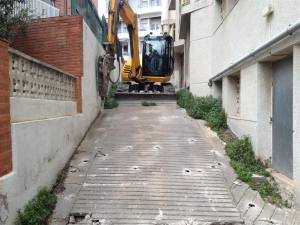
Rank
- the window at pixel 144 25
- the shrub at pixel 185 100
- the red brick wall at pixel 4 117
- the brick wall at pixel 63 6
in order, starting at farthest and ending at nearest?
the window at pixel 144 25
the shrub at pixel 185 100
the brick wall at pixel 63 6
the red brick wall at pixel 4 117

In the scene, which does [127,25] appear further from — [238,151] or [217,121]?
[238,151]

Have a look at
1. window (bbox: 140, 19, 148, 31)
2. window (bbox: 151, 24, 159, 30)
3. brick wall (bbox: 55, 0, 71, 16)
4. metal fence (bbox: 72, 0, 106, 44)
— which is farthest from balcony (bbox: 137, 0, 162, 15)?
brick wall (bbox: 55, 0, 71, 16)

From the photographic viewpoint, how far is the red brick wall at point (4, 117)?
283 centimetres

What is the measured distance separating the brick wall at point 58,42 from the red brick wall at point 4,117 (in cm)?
288

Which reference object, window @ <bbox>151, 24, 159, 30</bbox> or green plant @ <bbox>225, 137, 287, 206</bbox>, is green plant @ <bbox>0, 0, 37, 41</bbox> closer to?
green plant @ <bbox>225, 137, 287, 206</bbox>

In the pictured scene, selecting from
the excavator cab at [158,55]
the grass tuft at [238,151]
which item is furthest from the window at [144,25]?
the grass tuft at [238,151]

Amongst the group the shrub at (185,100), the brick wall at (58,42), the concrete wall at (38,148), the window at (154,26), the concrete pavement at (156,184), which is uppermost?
the window at (154,26)

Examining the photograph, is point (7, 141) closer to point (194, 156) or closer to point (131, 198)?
point (131, 198)

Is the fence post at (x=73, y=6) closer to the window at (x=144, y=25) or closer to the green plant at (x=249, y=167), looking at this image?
the green plant at (x=249, y=167)

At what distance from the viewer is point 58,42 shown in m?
5.86

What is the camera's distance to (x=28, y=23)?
578cm

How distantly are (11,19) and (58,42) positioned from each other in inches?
40.2

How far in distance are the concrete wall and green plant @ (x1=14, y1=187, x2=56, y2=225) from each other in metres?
0.08

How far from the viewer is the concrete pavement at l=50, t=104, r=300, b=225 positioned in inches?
142
